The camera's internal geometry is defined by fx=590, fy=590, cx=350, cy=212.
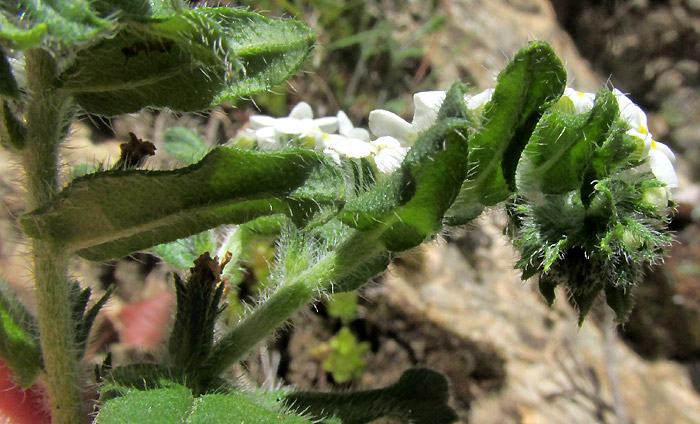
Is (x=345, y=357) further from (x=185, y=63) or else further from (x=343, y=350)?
(x=185, y=63)

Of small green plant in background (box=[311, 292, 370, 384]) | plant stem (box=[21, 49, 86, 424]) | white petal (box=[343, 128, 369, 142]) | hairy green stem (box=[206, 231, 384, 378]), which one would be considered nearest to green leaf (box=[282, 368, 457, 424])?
hairy green stem (box=[206, 231, 384, 378])

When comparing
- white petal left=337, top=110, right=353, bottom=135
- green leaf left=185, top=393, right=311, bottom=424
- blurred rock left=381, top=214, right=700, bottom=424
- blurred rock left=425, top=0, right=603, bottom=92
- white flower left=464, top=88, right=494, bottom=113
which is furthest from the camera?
blurred rock left=425, top=0, right=603, bottom=92

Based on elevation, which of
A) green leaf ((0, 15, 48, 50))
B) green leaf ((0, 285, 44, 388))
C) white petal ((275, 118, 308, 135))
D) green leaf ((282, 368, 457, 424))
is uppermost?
green leaf ((0, 15, 48, 50))

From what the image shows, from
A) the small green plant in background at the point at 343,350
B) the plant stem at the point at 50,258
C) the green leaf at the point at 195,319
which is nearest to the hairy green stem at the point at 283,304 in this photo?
the green leaf at the point at 195,319

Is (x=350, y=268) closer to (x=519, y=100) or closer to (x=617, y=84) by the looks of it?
(x=519, y=100)

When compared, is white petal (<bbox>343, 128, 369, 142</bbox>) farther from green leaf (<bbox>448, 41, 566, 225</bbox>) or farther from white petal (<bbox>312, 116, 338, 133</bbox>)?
green leaf (<bbox>448, 41, 566, 225</bbox>)

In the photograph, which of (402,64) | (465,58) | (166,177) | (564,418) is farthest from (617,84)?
(166,177)
